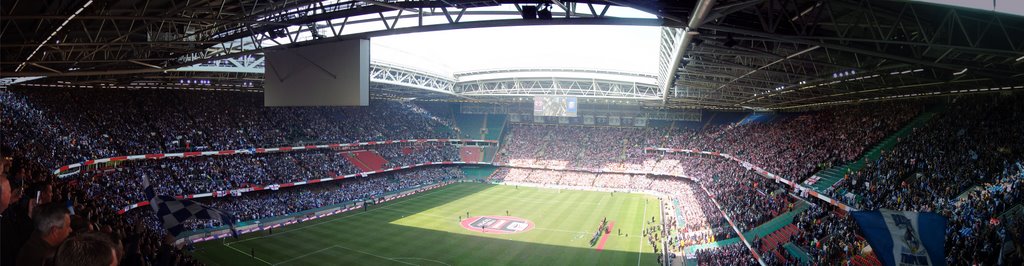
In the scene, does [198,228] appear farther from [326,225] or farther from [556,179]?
[556,179]

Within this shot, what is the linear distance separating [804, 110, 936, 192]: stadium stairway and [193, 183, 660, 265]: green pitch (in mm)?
8871

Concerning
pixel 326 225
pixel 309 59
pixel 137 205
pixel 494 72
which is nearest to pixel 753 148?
pixel 494 72

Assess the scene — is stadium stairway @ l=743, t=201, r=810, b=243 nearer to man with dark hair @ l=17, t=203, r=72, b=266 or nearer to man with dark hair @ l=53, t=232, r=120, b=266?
man with dark hair @ l=17, t=203, r=72, b=266

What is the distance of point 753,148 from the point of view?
4072 centimetres

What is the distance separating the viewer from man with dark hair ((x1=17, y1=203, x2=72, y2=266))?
320 cm

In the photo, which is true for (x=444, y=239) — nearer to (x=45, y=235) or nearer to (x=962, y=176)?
(x=962, y=176)

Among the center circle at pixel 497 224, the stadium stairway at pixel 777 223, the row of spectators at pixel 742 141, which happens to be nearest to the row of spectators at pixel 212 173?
the center circle at pixel 497 224

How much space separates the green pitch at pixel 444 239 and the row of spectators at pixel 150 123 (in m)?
10.2

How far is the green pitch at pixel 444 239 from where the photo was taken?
27156mm

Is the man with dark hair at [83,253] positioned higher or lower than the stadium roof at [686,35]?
lower

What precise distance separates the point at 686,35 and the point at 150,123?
40.0 m

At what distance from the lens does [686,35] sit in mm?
11469

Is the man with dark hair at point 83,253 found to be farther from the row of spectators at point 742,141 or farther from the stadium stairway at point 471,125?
the stadium stairway at point 471,125

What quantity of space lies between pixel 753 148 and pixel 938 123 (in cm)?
1668
